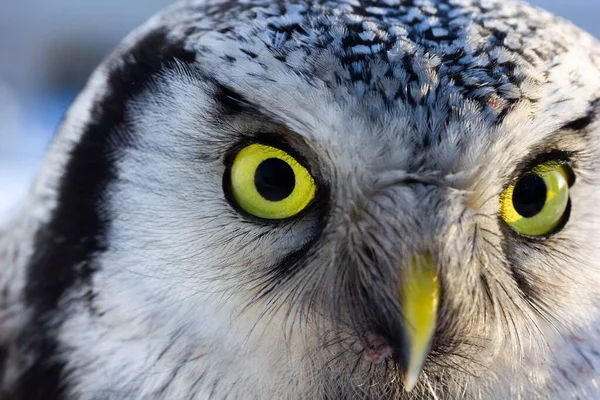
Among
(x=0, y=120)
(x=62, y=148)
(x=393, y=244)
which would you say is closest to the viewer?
(x=393, y=244)

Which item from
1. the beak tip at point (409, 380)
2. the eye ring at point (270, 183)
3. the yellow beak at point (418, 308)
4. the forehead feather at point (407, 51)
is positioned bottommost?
the beak tip at point (409, 380)

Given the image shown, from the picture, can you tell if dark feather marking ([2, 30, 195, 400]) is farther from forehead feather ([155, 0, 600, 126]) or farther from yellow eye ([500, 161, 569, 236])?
yellow eye ([500, 161, 569, 236])

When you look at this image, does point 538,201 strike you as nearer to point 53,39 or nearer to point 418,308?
point 418,308

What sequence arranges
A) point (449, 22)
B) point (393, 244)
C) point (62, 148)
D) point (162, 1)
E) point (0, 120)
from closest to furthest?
point (393, 244), point (449, 22), point (62, 148), point (0, 120), point (162, 1)

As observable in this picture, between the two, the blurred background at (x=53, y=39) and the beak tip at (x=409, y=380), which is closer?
the beak tip at (x=409, y=380)

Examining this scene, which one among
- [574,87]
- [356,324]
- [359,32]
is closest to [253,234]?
[356,324]

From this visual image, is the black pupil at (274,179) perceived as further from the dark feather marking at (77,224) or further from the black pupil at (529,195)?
the black pupil at (529,195)

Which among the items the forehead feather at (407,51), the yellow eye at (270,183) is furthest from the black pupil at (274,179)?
the forehead feather at (407,51)

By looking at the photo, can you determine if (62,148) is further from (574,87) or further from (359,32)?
(574,87)
